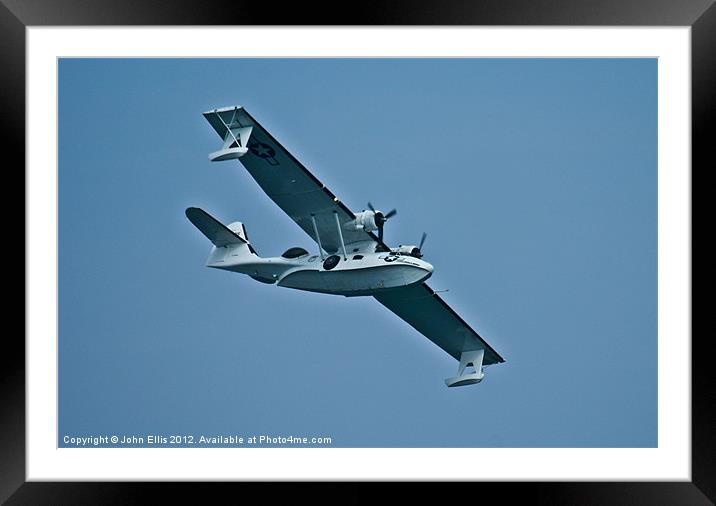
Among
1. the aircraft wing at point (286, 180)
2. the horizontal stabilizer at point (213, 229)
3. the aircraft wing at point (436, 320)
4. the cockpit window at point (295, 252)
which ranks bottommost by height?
the aircraft wing at point (436, 320)

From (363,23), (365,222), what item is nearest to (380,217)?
(365,222)

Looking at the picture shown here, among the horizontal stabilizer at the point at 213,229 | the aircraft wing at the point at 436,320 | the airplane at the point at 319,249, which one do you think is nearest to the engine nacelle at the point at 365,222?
the airplane at the point at 319,249

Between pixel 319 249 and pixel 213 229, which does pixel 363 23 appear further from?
pixel 213 229

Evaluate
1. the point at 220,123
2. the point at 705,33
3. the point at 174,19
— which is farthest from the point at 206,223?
the point at 705,33

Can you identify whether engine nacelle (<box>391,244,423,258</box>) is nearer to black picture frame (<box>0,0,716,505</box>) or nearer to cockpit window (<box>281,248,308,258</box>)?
cockpit window (<box>281,248,308,258</box>)

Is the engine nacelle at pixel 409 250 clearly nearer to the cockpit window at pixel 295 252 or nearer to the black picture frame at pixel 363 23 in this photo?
the cockpit window at pixel 295 252
